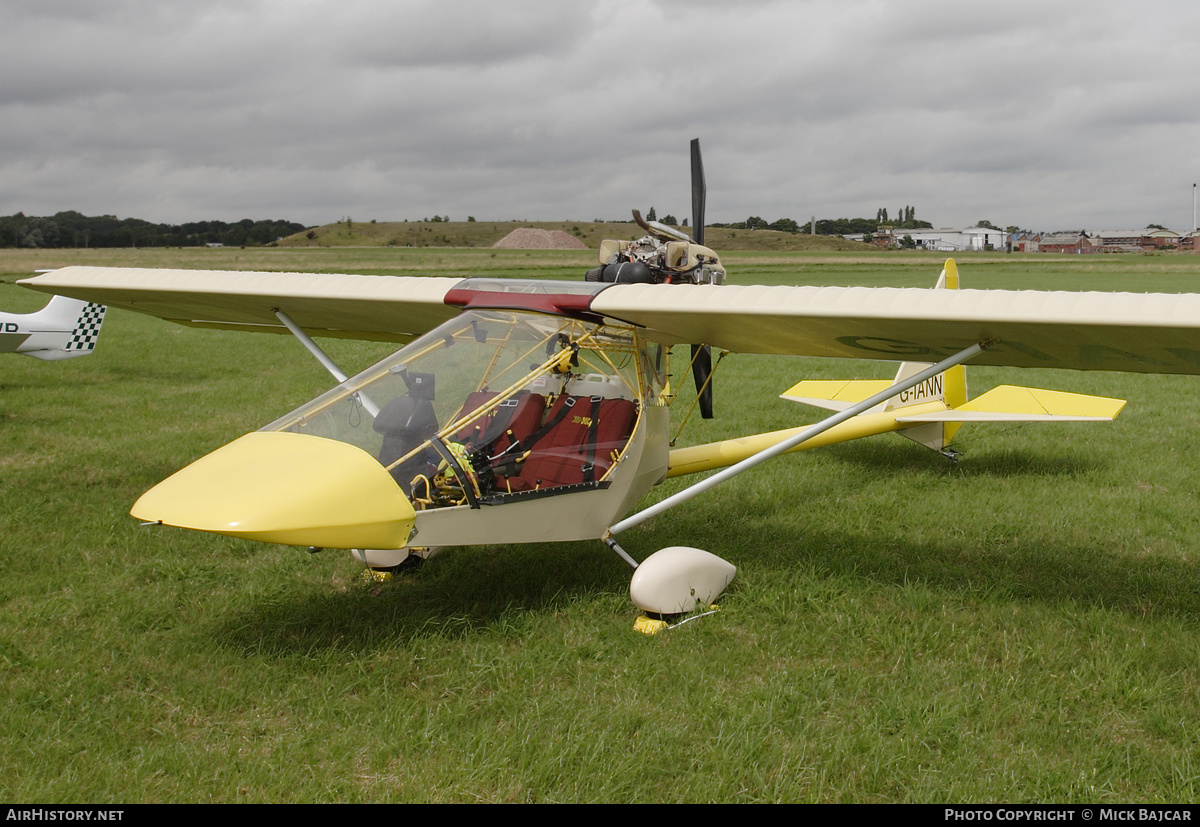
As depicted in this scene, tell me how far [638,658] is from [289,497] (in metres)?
1.97

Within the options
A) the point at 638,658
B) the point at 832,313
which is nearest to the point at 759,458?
the point at 832,313

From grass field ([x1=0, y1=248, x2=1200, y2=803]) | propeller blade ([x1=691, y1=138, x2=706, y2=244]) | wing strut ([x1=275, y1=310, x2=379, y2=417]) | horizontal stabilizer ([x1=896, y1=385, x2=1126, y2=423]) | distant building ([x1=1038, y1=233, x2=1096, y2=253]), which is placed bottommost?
grass field ([x1=0, y1=248, x2=1200, y2=803])

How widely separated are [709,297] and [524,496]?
160 centimetres

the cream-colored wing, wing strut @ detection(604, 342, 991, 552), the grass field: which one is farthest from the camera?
wing strut @ detection(604, 342, 991, 552)

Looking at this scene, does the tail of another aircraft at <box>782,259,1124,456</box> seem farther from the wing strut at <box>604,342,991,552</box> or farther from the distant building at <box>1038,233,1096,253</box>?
the distant building at <box>1038,233,1096,253</box>

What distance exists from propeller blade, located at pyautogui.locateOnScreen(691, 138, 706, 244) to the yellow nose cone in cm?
480

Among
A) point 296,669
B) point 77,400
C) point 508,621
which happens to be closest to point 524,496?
point 508,621

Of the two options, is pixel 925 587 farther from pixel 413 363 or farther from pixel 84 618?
pixel 84 618

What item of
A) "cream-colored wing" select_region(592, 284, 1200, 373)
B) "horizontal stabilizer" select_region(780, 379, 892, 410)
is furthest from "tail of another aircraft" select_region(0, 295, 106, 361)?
"cream-colored wing" select_region(592, 284, 1200, 373)

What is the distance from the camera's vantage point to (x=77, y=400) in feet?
40.4

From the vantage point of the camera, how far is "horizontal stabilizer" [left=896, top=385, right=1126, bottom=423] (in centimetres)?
781

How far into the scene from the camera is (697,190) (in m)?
8.14

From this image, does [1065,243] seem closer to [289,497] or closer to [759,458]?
[759,458]

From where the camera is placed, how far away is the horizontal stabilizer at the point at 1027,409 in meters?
7.81
